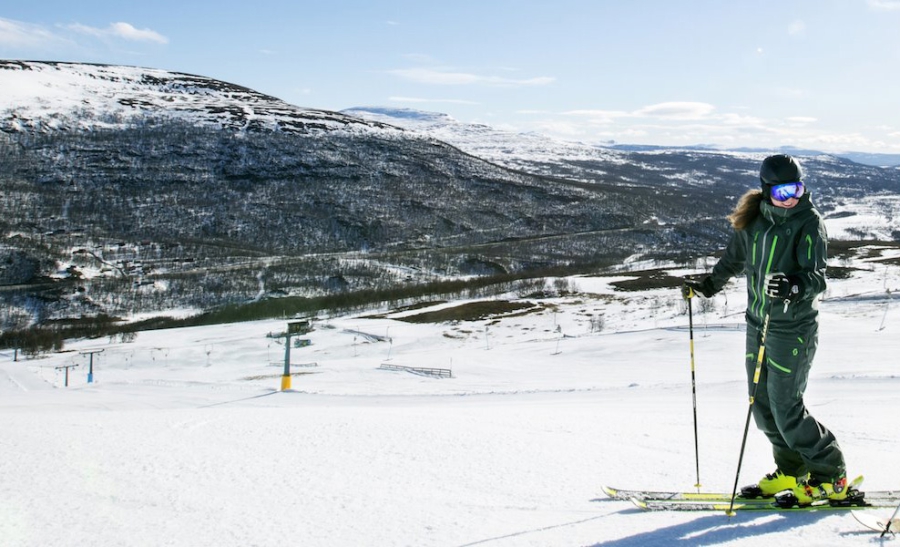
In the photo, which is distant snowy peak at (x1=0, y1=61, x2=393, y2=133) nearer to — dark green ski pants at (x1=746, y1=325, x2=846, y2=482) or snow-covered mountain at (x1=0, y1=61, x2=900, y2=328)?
snow-covered mountain at (x1=0, y1=61, x2=900, y2=328)

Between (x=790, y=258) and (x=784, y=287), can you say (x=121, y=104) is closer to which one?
(x=790, y=258)

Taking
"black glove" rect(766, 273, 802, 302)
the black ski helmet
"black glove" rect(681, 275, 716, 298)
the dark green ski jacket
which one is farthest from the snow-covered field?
the black ski helmet

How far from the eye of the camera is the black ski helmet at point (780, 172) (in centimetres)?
425

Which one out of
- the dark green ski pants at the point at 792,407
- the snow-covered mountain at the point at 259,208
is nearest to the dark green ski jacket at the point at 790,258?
the dark green ski pants at the point at 792,407

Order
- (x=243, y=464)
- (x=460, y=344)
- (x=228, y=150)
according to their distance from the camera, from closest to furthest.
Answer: (x=243, y=464) < (x=460, y=344) < (x=228, y=150)

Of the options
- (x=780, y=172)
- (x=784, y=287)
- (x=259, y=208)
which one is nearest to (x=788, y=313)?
(x=784, y=287)

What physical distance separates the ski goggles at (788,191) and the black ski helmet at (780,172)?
1.3 inches

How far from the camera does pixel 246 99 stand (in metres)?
190

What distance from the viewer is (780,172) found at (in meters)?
4.27

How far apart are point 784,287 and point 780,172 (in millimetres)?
771

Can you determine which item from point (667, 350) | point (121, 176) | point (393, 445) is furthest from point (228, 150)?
point (393, 445)

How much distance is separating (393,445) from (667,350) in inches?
909

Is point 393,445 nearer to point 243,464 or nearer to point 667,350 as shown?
point 243,464

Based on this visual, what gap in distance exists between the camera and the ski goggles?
4207 mm
